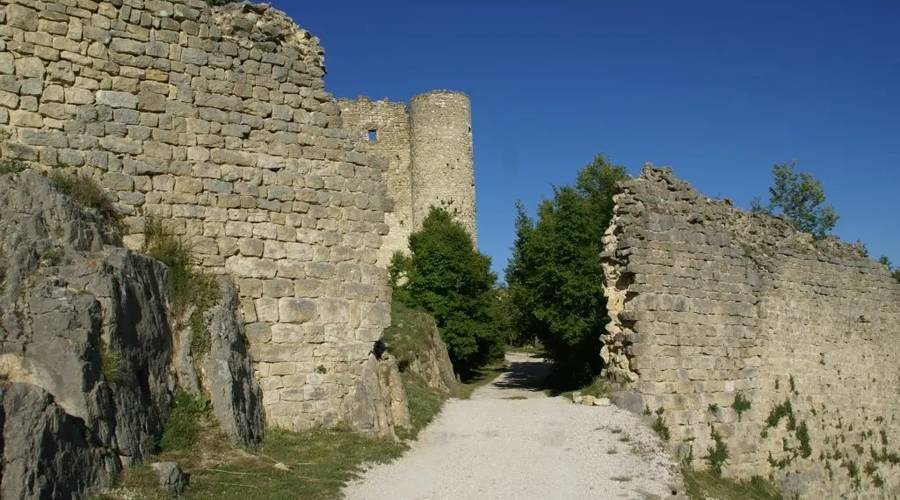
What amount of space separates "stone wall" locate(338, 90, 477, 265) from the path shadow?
746cm

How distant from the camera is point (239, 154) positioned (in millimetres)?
9055

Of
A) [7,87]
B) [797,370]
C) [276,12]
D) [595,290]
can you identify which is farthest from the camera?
[595,290]

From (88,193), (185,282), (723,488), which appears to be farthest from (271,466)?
(723,488)

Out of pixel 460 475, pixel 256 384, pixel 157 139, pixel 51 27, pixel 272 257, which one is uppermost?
pixel 51 27

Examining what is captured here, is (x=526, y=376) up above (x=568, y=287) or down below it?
below

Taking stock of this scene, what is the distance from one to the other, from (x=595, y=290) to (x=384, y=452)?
1356 cm

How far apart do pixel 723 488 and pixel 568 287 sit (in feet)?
32.9

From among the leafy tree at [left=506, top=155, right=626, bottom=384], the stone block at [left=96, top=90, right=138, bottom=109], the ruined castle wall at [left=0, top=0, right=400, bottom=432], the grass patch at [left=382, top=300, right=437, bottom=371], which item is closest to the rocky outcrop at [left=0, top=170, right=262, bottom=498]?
the ruined castle wall at [left=0, top=0, right=400, bottom=432]

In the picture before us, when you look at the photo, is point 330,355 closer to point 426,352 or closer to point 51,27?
point 51,27

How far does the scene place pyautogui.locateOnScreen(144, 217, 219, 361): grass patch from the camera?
782 cm

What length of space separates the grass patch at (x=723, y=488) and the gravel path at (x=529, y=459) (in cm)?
78

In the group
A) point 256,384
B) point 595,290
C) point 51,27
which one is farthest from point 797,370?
point 51,27

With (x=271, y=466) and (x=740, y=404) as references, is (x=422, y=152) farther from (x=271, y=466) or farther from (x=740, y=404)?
(x=271, y=466)

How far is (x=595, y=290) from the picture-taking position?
21438 millimetres
